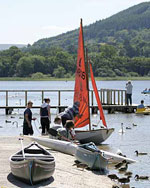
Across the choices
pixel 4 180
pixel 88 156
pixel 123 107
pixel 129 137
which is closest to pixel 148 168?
pixel 88 156

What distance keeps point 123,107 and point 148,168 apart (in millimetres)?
22740

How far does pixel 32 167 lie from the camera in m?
12.4

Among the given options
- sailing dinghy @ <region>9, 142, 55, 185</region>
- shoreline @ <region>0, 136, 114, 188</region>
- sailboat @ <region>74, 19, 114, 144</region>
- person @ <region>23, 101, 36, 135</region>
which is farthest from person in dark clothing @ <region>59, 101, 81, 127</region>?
sailing dinghy @ <region>9, 142, 55, 185</region>

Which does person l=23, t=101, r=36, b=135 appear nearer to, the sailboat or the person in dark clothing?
the person in dark clothing

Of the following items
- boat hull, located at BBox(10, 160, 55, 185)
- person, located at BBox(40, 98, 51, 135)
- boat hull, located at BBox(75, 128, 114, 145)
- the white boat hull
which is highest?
person, located at BBox(40, 98, 51, 135)

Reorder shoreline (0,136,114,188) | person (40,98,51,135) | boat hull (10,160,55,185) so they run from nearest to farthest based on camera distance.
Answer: boat hull (10,160,55,185), shoreline (0,136,114,188), person (40,98,51,135)

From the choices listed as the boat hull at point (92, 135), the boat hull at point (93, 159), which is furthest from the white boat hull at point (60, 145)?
the boat hull at point (92, 135)

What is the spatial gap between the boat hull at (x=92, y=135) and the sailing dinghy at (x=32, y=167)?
8.43 m

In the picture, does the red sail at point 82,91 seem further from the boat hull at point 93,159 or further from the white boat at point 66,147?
the boat hull at point 93,159

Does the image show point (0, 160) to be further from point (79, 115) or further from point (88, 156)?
point (79, 115)

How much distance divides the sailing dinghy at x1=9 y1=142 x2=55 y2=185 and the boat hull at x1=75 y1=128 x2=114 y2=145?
332 inches

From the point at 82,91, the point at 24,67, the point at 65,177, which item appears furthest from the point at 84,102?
the point at 24,67

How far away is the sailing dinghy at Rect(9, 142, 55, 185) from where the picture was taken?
1245 cm

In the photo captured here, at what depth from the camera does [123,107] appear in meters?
40.8
